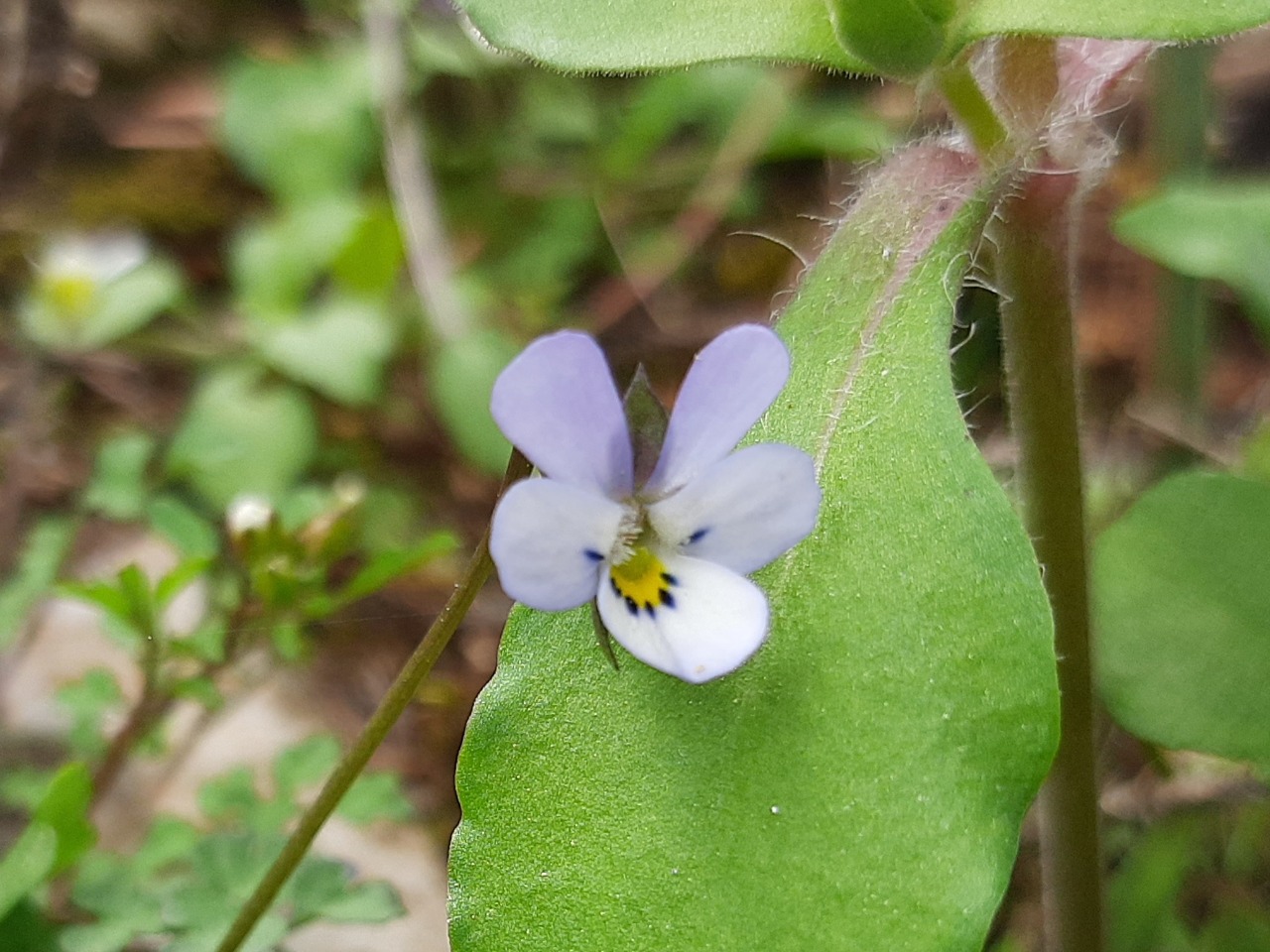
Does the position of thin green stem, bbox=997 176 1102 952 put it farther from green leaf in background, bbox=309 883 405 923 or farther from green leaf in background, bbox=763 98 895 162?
green leaf in background, bbox=763 98 895 162

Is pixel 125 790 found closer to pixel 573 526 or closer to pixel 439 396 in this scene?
pixel 439 396

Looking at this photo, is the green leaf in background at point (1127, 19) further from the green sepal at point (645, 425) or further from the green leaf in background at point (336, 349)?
the green leaf in background at point (336, 349)

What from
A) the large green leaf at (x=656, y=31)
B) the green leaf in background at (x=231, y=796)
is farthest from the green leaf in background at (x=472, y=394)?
the large green leaf at (x=656, y=31)

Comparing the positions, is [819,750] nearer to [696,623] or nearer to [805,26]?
[696,623]

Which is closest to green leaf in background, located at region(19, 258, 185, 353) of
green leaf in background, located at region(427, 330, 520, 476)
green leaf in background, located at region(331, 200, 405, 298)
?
green leaf in background, located at region(331, 200, 405, 298)

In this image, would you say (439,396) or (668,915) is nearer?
(668,915)

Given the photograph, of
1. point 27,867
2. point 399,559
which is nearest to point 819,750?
point 399,559

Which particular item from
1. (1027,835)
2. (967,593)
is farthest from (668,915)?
(1027,835)
